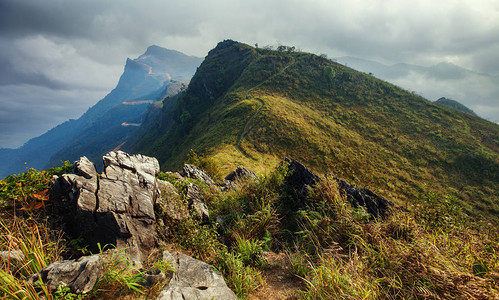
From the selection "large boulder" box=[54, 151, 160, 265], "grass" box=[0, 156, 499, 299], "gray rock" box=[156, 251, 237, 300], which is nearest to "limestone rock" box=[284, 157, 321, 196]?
"grass" box=[0, 156, 499, 299]

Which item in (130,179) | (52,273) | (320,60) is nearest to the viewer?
(52,273)

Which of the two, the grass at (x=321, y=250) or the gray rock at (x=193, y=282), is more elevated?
the grass at (x=321, y=250)

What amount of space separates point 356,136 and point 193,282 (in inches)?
2218

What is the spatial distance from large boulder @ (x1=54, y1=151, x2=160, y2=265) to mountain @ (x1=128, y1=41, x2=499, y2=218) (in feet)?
52.9

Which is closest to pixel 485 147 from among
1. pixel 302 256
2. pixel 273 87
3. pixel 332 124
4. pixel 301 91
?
pixel 332 124

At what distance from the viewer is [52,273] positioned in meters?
3.26

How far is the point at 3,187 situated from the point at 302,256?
774 centimetres

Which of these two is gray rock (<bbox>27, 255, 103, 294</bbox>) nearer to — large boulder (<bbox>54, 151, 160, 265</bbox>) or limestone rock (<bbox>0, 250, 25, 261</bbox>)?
limestone rock (<bbox>0, 250, 25, 261</bbox>)

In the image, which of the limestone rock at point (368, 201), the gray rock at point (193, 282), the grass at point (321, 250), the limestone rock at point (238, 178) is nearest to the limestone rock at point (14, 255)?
the grass at point (321, 250)

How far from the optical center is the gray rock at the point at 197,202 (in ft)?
22.9

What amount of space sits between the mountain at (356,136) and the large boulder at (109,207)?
635 inches

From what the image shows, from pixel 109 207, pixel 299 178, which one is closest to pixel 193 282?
pixel 109 207

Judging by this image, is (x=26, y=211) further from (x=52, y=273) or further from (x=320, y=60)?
(x=320, y=60)

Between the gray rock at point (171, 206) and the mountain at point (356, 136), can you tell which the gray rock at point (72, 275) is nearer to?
the gray rock at point (171, 206)
